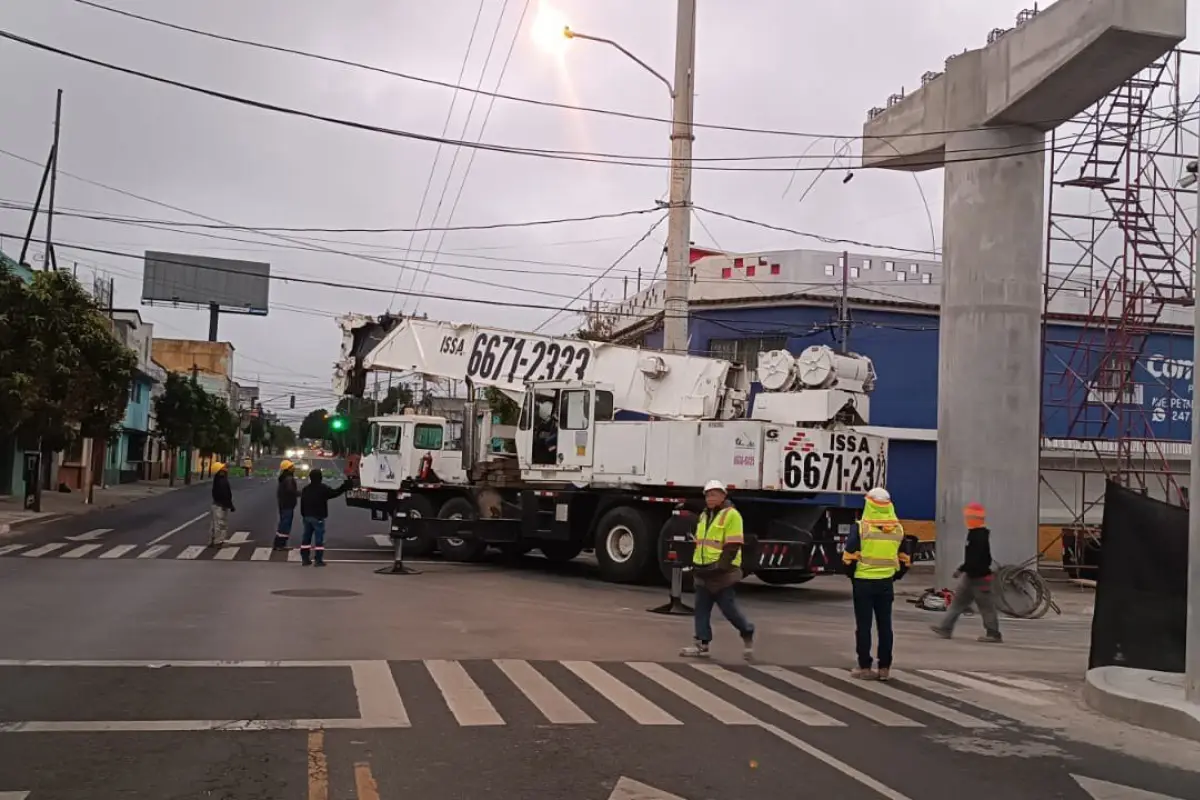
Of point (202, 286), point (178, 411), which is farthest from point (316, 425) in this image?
point (202, 286)

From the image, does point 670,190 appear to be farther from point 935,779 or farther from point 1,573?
point 935,779

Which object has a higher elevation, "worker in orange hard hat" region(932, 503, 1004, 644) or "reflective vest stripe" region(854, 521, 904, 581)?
"reflective vest stripe" region(854, 521, 904, 581)

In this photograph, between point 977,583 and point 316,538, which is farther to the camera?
point 316,538

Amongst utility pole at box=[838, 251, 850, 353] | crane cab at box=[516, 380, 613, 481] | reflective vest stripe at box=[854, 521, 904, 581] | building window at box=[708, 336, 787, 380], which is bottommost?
reflective vest stripe at box=[854, 521, 904, 581]

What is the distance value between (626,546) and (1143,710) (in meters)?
10.6

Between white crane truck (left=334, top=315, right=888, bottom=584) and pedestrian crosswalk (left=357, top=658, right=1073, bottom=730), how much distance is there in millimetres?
6431

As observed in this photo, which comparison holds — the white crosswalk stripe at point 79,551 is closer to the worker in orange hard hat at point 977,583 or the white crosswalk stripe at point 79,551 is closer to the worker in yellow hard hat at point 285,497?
the worker in yellow hard hat at point 285,497

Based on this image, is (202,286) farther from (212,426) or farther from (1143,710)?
(1143,710)

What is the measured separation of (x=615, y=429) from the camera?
61.9 feet

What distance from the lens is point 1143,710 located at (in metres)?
8.85

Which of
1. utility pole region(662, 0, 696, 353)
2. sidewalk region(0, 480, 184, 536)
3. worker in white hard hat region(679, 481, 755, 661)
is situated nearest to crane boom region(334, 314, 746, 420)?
utility pole region(662, 0, 696, 353)

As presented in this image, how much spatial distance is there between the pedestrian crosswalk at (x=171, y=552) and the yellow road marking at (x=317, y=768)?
13850 mm

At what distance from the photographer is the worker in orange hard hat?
13.9m

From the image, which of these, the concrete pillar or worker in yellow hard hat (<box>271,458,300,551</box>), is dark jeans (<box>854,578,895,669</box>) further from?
worker in yellow hard hat (<box>271,458,300,551</box>)
